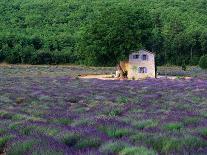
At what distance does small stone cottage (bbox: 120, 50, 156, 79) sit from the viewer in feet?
187

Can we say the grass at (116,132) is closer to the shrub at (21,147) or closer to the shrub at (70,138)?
the shrub at (70,138)

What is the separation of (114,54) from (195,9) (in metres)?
78.9

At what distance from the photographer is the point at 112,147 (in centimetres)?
704

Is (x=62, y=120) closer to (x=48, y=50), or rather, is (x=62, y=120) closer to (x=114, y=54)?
(x=114, y=54)

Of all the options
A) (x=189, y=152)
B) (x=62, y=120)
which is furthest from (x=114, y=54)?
(x=189, y=152)

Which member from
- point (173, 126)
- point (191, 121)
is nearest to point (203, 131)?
point (173, 126)

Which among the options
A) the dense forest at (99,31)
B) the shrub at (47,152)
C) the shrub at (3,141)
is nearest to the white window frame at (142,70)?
the dense forest at (99,31)

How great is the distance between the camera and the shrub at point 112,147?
22.6ft

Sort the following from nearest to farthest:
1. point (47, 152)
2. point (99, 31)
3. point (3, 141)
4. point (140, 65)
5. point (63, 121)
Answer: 1. point (47, 152)
2. point (3, 141)
3. point (63, 121)
4. point (99, 31)
5. point (140, 65)

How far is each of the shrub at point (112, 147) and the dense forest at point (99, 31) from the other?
47128 millimetres

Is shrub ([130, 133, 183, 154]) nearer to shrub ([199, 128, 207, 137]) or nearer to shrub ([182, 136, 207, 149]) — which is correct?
shrub ([182, 136, 207, 149])

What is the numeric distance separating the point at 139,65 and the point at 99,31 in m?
6.08

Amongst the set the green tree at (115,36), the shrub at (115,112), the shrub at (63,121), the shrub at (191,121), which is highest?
the green tree at (115,36)

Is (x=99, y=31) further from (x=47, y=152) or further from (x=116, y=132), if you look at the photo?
(x=47, y=152)
